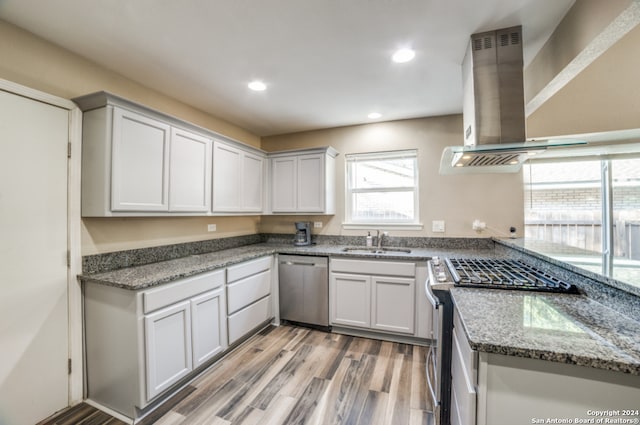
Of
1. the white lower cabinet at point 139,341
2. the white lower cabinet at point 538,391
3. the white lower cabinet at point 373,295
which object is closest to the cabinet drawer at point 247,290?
the white lower cabinet at point 139,341

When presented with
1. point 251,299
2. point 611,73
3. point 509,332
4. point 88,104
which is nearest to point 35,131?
point 88,104

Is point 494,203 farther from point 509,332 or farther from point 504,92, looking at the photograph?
point 509,332

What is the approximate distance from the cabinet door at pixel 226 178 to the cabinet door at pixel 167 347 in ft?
3.84

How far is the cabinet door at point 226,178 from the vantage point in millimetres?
2734

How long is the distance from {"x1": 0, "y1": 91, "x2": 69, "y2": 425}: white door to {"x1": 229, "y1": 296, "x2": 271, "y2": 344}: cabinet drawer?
3.78 feet

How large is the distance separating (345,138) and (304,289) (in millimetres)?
2080

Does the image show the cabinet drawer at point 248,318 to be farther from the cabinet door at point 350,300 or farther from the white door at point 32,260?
the white door at point 32,260

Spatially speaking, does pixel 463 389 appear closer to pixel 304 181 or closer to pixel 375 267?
pixel 375 267

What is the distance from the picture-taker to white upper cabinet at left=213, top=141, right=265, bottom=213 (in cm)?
276

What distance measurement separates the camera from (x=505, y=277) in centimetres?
161

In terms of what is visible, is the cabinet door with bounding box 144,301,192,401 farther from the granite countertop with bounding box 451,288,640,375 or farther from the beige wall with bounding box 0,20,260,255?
the granite countertop with bounding box 451,288,640,375

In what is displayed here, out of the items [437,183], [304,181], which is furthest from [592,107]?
[304,181]

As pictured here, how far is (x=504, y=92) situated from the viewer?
169 cm

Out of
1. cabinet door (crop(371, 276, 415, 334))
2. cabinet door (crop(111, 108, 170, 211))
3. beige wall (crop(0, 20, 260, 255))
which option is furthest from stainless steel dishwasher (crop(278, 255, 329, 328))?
cabinet door (crop(111, 108, 170, 211))
